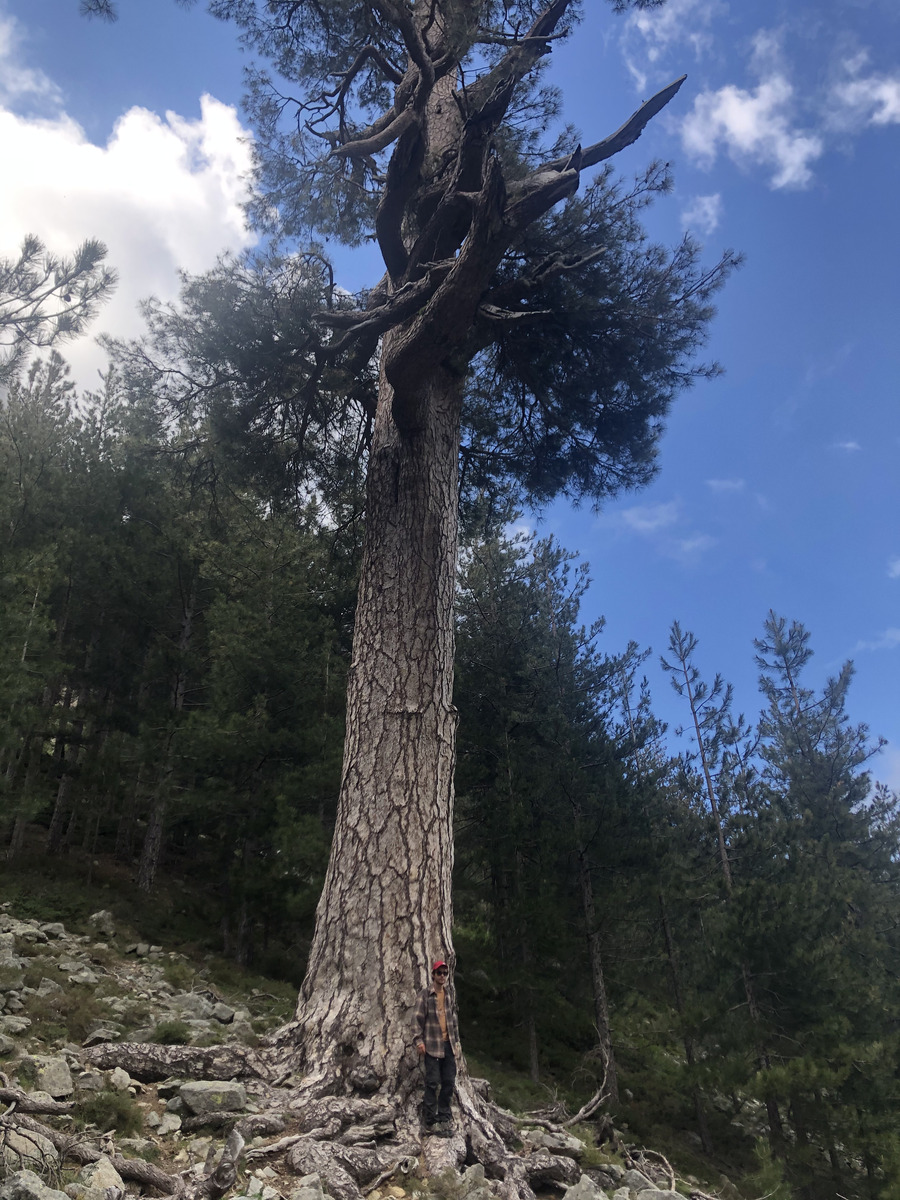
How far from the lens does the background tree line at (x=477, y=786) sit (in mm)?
8633

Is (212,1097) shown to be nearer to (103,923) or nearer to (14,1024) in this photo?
(14,1024)

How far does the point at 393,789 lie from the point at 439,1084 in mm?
1526

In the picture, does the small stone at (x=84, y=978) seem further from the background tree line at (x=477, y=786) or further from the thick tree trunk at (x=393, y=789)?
the thick tree trunk at (x=393, y=789)

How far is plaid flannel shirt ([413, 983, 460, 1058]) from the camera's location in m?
3.53

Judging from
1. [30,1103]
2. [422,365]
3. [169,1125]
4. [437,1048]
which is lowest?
[169,1125]

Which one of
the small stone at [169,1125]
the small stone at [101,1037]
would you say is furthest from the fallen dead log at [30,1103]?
the small stone at [101,1037]

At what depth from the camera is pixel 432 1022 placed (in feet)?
11.9

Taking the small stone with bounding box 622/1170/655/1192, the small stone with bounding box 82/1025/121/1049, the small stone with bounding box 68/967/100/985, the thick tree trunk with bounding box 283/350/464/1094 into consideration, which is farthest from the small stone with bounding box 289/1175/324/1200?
the small stone with bounding box 68/967/100/985

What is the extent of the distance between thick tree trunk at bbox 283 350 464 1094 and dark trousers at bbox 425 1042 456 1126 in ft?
0.30

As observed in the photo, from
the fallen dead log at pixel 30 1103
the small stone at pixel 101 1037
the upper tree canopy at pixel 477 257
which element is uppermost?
the upper tree canopy at pixel 477 257

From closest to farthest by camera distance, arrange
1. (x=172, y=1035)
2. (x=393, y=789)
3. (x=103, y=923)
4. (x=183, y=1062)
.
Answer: (x=183, y=1062), (x=393, y=789), (x=172, y=1035), (x=103, y=923)

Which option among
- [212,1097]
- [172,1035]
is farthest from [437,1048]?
[172,1035]

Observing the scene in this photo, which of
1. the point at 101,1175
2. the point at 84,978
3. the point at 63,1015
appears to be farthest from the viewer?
the point at 84,978

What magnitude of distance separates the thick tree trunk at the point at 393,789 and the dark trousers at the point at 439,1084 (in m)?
0.09
